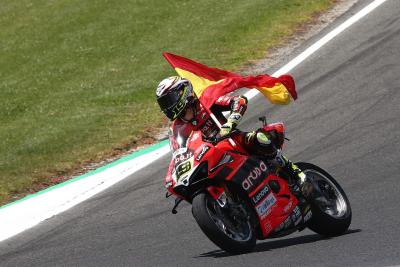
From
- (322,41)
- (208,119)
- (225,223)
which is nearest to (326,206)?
(225,223)

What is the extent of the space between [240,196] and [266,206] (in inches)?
9.5

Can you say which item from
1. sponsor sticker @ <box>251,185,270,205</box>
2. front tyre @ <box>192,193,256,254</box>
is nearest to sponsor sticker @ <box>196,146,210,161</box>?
front tyre @ <box>192,193,256,254</box>

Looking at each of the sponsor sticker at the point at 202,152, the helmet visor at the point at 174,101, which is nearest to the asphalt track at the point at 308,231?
the sponsor sticker at the point at 202,152

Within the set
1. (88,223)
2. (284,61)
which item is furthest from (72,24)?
(88,223)

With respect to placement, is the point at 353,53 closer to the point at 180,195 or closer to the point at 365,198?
the point at 365,198

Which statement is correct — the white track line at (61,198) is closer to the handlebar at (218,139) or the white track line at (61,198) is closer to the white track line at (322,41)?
the white track line at (322,41)

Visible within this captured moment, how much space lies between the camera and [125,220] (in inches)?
418

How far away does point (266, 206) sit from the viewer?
27.2 feet

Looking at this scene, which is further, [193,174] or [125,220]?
[125,220]

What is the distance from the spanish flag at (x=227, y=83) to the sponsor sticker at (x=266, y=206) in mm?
1146

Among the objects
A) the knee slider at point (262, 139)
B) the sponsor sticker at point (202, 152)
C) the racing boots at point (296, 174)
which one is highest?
the sponsor sticker at point (202, 152)

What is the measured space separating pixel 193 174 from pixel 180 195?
264mm

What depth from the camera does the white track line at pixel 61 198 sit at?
11320 millimetres

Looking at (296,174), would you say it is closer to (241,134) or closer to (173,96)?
(241,134)
